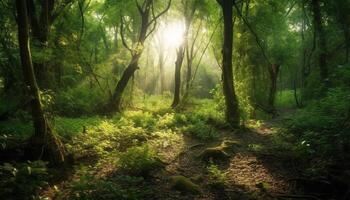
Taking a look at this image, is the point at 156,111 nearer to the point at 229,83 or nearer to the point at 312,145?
the point at 229,83

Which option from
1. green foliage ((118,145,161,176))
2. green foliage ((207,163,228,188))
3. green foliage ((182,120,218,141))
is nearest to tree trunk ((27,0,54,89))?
green foliage ((118,145,161,176))

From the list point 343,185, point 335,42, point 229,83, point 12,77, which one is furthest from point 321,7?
point 12,77

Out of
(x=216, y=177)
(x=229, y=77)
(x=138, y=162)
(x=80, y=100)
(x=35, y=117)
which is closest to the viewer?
(x=35, y=117)

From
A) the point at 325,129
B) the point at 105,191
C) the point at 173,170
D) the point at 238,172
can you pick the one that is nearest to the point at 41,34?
the point at 173,170

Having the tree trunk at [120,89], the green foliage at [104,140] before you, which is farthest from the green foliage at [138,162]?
the tree trunk at [120,89]

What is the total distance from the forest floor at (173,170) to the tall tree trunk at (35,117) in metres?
0.65

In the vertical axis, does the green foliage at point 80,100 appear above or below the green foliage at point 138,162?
above

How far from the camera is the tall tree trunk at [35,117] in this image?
745 cm

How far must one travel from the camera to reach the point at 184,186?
7180 mm

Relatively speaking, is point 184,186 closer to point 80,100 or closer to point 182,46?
point 80,100

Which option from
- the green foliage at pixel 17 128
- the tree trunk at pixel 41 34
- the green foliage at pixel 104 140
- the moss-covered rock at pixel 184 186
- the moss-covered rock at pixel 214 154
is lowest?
the moss-covered rock at pixel 184 186

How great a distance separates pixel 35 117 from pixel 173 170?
12.3 ft

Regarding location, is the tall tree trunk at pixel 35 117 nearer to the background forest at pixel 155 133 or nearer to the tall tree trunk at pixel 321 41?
the background forest at pixel 155 133

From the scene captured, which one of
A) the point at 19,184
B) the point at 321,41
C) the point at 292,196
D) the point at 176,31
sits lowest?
the point at 292,196
